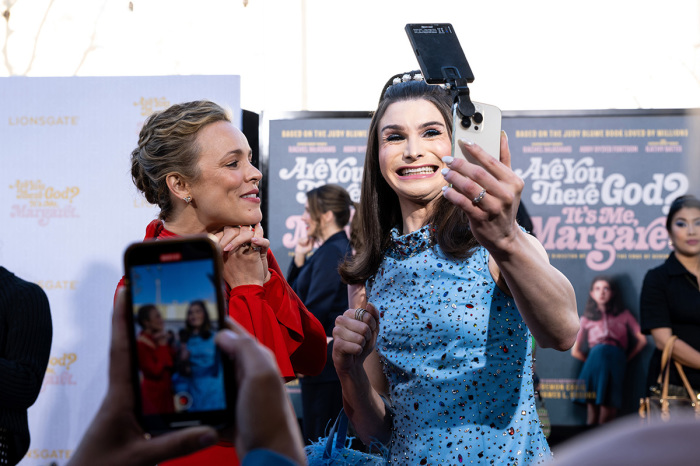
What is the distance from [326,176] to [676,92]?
2743 mm

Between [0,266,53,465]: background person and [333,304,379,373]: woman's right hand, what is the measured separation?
4.04ft

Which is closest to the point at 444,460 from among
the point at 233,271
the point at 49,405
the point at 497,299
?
the point at 497,299

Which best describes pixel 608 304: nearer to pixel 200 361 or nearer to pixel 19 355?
pixel 19 355

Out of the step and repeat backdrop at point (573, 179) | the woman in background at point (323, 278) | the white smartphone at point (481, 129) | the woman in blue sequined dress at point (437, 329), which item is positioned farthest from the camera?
the step and repeat backdrop at point (573, 179)

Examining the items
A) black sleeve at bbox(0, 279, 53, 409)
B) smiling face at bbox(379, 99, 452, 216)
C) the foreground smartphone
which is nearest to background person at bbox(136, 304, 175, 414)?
the foreground smartphone

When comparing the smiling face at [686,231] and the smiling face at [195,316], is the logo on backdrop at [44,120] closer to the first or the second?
the smiling face at [195,316]

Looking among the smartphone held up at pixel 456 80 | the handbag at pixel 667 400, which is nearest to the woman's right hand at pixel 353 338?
the smartphone held up at pixel 456 80

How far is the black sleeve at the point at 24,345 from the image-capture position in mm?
2309

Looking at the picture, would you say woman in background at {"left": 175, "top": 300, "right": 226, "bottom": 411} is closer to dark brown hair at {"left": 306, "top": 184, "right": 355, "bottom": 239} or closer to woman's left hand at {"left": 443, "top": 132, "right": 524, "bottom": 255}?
woman's left hand at {"left": 443, "top": 132, "right": 524, "bottom": 255}

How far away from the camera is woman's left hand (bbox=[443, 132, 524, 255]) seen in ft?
4.18

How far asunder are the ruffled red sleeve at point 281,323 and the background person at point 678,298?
8.34 ft

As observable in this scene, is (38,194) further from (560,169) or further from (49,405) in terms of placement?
(560,169)

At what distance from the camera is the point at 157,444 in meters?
0.81

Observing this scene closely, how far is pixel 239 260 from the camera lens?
183 centimetres
